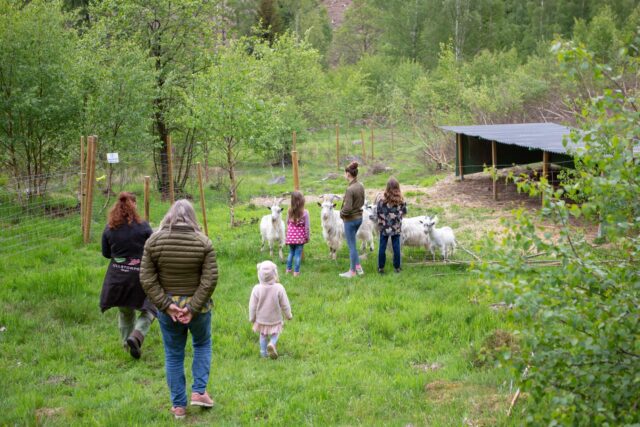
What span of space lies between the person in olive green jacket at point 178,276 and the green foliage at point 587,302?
2990 mm

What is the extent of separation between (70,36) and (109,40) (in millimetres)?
2789

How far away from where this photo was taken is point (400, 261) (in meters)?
11.7

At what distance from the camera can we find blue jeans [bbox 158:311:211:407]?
5.99 m

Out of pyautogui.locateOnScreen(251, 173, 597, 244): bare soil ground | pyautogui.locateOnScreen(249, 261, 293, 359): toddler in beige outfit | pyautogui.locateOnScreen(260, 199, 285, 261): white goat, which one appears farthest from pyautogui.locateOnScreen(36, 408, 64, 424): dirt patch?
pyautogui.locateOnScreen(251, 173, 597, 244): bare soil ground

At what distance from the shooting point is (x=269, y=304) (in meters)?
7.55

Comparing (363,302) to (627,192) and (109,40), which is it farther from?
(109,40)

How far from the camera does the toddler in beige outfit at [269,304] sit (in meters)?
7.52

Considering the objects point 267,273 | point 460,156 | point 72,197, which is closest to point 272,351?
point 267,273

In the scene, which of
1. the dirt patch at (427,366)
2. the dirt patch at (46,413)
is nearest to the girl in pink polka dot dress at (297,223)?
the dirt patch at (427,366)

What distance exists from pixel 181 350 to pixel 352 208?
18.2 ft

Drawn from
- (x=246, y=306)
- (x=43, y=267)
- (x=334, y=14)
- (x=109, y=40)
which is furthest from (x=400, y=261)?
(x=334, y=14)

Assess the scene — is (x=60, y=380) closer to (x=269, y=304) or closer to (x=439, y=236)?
(x=269, y=304)

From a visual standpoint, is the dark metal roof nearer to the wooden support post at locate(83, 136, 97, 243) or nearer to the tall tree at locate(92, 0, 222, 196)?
the tall tree at locate(92, 0, 222, 196)

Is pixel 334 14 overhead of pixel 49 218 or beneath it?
overhead
